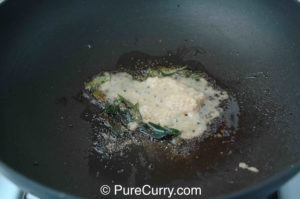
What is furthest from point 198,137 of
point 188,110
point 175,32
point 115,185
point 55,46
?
point 55,46

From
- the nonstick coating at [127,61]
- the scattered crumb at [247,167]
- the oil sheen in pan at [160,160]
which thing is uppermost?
the nonstick coating at [127,61]

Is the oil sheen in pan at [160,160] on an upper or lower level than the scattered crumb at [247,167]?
upper

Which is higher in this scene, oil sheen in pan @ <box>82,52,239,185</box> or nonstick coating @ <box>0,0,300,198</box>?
nonstick coating @ <box>0,0,300,198</box>

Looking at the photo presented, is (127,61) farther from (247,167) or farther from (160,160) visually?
(247,167)

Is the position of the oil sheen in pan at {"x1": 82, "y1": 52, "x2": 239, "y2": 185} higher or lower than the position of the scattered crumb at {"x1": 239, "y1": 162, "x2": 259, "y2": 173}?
higher

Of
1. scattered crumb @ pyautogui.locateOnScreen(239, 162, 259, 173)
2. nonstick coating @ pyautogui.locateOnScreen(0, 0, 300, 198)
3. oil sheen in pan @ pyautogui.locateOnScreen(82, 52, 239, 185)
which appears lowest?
scattered crumb @ pyautogui.locateOnScreen(239, 162, 259, 173)

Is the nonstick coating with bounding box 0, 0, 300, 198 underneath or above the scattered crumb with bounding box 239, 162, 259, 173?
above

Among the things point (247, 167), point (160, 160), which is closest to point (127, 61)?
point (160, 160)
